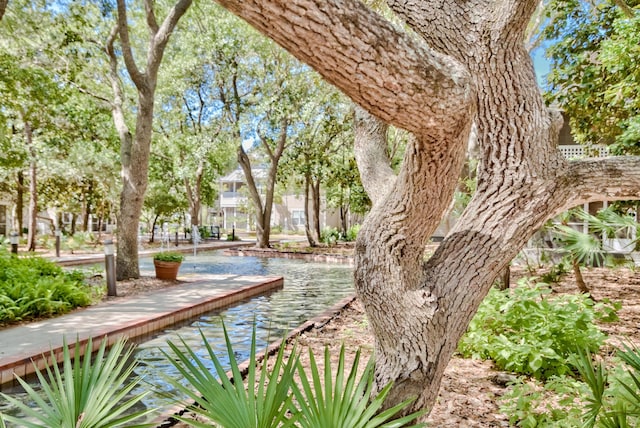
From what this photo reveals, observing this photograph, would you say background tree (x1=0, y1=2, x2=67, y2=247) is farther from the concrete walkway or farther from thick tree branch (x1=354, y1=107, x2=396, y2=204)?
thick tree branch (x1=354, y1=107, x2=396, y2=204)

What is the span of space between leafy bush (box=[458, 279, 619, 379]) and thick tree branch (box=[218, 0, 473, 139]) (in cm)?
278

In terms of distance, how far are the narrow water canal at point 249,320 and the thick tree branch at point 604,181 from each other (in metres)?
1.92

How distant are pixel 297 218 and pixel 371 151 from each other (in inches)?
1824

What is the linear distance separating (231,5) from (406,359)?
1965 mm

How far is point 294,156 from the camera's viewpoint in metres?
24.1

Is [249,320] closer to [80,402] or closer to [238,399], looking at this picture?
[80,402]

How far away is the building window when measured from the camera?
49.7 metres

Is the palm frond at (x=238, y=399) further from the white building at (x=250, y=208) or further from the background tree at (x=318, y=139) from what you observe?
the white building at (x=250, y=208)

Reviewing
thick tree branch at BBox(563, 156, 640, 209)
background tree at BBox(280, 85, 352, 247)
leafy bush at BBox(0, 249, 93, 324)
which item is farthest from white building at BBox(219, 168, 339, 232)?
thick tree branch at BBox(563, 156, 640, 209)

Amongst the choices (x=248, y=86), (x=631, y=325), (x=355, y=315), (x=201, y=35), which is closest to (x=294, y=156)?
(x=248, y=86)

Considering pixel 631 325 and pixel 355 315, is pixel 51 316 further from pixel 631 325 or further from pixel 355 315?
pixel 631 325

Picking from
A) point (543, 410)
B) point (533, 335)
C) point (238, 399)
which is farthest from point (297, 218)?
point (238, 399)

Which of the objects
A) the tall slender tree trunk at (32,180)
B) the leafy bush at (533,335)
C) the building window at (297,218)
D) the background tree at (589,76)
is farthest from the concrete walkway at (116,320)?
the building window at (297,218)

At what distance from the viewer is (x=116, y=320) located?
656cm
